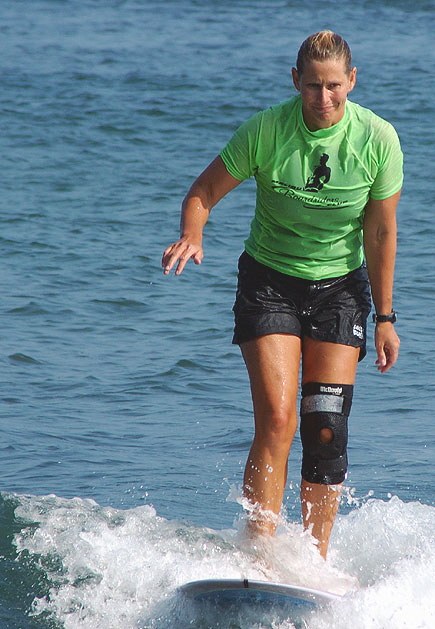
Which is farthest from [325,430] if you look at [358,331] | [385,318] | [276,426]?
[385,318]

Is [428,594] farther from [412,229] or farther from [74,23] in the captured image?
[74,23]

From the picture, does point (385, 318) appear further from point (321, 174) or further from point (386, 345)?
point (321, 174)

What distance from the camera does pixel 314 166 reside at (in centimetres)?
468

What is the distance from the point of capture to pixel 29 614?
5012 millimetres

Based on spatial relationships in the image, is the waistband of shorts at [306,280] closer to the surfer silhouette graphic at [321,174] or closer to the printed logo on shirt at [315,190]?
the printed logo on shirt at [315,190]

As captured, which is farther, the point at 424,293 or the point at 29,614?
the point at 424,293

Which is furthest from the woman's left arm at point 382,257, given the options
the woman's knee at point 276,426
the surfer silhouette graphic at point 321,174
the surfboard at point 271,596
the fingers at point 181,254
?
the surfboard at point 271,596

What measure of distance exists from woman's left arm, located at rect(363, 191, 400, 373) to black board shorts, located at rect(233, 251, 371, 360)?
113 millimetres

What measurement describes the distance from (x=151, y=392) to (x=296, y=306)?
3167mm

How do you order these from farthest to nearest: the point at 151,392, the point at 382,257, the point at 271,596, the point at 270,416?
1. the point at 151,392
2. the point at 382,257
3. the point at 270,416
4. the point at 271,596

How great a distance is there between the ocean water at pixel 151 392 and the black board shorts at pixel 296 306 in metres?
0.89

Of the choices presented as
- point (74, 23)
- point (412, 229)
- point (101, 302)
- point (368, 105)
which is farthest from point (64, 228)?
point (74, 23)

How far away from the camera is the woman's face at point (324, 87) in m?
4.47

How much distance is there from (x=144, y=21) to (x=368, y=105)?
390 inches
